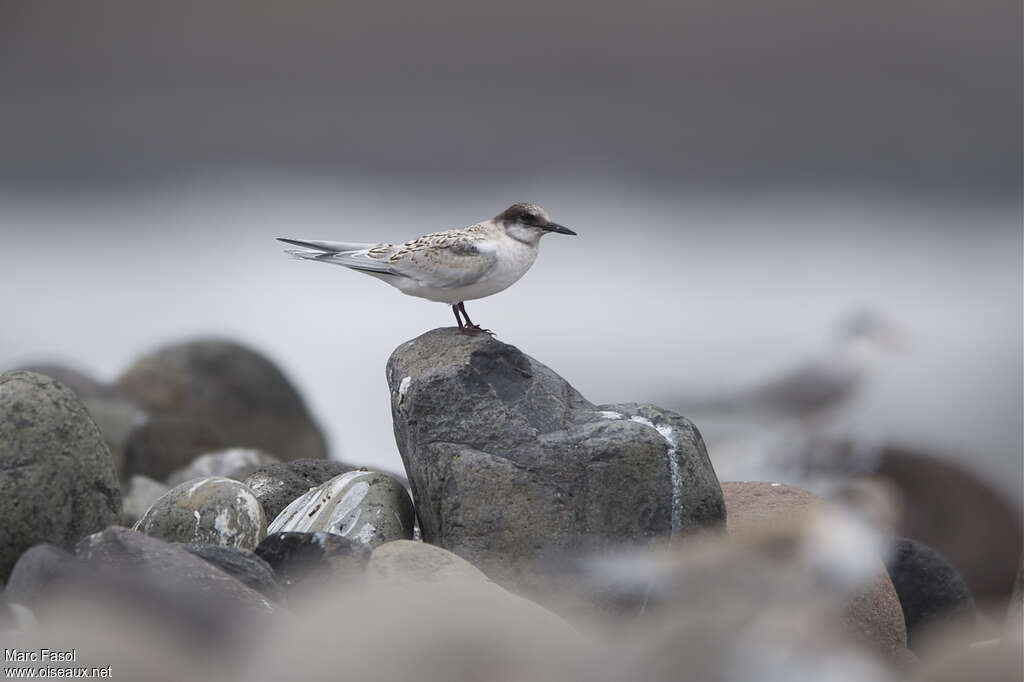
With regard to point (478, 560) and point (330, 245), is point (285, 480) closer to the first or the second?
point (330, 245)

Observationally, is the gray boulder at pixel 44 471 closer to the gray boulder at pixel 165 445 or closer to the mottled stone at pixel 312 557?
the mottled stone at pixel 312 557

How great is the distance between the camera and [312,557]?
5.21m

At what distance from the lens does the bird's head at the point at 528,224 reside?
6.35m

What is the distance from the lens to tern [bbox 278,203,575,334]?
20.4 ft

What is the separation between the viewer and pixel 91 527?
18.1 ft

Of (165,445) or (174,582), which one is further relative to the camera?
(165,445)

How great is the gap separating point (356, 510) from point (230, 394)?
695 centimetres

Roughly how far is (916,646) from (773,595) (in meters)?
3.04

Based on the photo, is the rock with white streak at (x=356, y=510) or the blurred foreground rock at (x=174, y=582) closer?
the blurred foreground rock at (x=174, y=582)

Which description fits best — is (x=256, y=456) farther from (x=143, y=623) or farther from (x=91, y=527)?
(x=143, y=623)

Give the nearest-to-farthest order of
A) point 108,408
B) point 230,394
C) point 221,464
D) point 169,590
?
point 169,590 < point 221,464 < point 108,408 < point 230,394

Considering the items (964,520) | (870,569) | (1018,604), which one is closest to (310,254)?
(870,569)

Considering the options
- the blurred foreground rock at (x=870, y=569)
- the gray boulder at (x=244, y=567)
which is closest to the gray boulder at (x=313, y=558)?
the gray boulder at (x=244, y=567)

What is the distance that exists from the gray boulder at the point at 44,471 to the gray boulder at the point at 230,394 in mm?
6892
